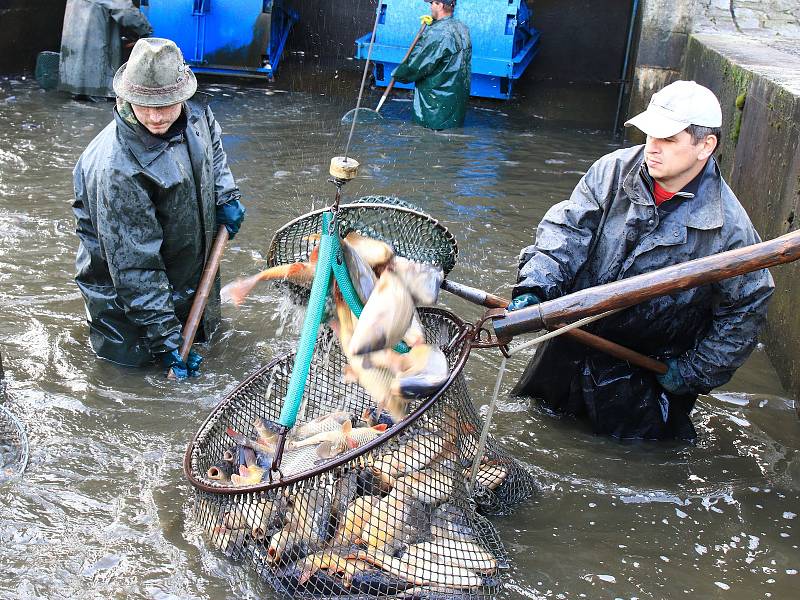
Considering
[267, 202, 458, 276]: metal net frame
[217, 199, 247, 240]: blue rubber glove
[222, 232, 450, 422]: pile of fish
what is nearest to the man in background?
[217, 199, 247, 240]: blue rubber glove

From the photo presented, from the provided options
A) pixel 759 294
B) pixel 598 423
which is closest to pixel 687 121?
pixel 759 294

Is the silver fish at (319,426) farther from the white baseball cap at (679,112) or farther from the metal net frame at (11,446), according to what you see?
the white baseball cap at (679,112)

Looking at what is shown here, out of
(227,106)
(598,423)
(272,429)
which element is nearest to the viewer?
(272,429)

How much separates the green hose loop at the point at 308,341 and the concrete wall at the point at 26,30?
33.7ft

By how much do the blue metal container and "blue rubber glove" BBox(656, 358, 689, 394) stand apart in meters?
9.42

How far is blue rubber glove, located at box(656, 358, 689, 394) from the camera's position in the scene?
4539 mm

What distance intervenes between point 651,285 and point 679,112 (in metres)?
0.97

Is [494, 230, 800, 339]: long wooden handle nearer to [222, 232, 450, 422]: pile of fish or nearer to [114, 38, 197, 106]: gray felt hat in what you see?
[222, 232, 450, 422]: pile of fish

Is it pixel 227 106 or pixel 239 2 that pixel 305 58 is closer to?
pixel 239 2

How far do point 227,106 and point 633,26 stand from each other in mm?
→ 5778

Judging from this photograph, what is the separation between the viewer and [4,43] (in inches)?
467

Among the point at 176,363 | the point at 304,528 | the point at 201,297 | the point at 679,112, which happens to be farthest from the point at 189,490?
the point at 679,112

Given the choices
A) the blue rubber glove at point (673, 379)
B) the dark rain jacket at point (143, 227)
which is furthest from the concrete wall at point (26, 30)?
the blue rubber glove at point (673, 379)

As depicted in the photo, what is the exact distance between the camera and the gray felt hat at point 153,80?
15.1ft
